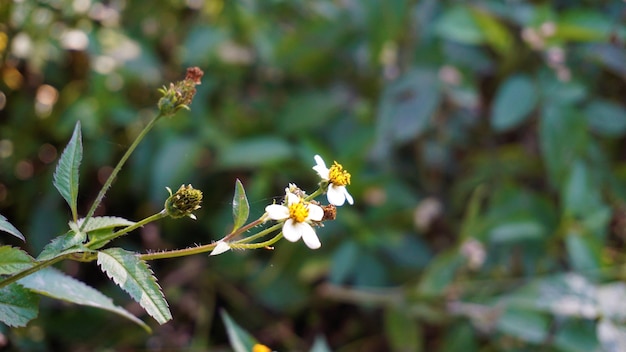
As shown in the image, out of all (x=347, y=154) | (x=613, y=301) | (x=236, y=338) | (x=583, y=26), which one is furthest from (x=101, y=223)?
(x=583, y=26)

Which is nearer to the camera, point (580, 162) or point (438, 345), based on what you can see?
point (580, 162)

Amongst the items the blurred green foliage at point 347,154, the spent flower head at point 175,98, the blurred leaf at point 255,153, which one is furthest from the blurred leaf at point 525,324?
the spent flower head at point 175,98

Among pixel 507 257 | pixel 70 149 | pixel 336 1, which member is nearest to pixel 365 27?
pixel 336 1

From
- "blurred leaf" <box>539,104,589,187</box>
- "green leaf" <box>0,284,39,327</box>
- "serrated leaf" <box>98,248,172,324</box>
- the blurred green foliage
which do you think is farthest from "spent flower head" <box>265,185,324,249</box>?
"blurred leaf" <box>539,104,589,187</box>

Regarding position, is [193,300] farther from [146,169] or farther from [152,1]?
[152,1]

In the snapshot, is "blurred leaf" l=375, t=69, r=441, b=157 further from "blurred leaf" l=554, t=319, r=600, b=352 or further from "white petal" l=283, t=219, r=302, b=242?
"white petal" l=283, t=219, r=302, b=242

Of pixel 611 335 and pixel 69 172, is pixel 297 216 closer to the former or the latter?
pixel 69 172
